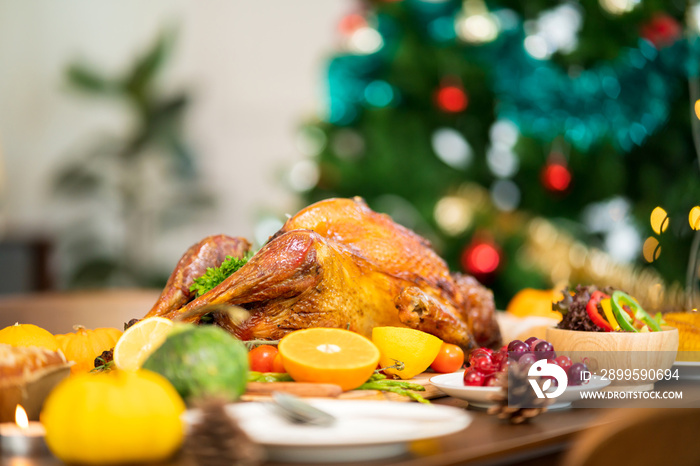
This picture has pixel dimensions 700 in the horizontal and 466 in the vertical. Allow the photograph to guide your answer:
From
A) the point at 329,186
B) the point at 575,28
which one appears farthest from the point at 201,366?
the point at 575,28

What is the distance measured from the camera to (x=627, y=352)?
4.71ft

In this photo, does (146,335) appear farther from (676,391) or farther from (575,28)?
(575,28)

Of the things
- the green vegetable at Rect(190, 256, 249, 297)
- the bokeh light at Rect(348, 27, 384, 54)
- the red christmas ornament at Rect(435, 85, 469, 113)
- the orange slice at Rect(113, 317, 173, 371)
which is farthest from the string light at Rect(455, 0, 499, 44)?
the orange slice at Rect(113, 317, 173, 371)

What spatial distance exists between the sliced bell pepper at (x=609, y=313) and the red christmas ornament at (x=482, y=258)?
1.80m

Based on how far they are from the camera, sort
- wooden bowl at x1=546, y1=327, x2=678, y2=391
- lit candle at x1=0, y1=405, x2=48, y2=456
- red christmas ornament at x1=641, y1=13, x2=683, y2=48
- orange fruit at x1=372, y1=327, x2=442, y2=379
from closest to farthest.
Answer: lit candle at x1=0, y1=405, x2=48, y2=456 → wooden bowl at x1=546, y1=327, x2=678, y2=391 → orange fruit at x1=372, y1=327, x2=442, y2=379 → red christmas ornament at x1=641, y1=13, x2=683, y2=48

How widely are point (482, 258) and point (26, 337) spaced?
7.43 feet

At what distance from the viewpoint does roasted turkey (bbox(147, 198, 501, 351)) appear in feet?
5.32

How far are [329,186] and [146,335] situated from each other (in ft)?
7.81

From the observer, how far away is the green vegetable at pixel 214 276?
1741 millimetres

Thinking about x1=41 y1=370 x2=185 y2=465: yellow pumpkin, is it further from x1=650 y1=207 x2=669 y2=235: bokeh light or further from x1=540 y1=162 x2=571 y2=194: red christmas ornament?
x1=540 y1=162 x2=571 y2=194: red christmas ornament

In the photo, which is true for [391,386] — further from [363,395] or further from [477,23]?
[477,23]

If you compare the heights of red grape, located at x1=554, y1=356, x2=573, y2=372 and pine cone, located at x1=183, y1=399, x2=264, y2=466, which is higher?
red grape, located at x1=554, y1=356, x2=573, y2=372

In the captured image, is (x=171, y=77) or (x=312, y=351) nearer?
(x=312, y=351)

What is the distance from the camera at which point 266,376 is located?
54.6 inches
